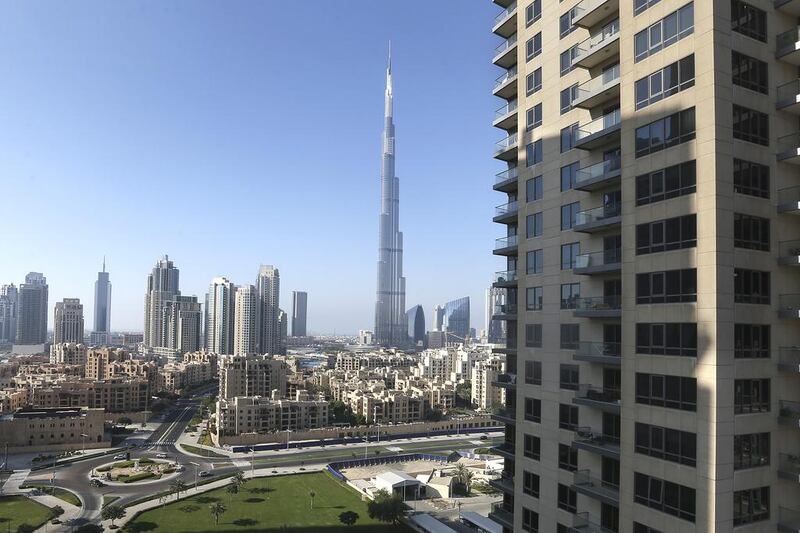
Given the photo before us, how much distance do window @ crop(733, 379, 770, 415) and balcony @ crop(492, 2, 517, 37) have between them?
21.3 metres

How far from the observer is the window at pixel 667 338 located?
806 inches

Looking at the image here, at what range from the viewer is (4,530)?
64438mm

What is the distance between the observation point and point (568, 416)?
26.7 m

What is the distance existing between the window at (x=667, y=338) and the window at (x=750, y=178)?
493 centimetres

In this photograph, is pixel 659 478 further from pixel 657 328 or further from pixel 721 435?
pixel 657 328

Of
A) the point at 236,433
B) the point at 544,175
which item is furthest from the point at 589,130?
the point at 236,433

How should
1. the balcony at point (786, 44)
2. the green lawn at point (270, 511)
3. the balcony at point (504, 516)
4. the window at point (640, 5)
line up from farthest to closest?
the green lawn at point (270, 511) < the balcony at point (504, 516) < the window at point (640, 5) < the balcony at point (786, 44)

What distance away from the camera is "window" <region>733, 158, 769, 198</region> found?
20.4m

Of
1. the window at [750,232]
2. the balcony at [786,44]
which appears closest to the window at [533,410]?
the window at [750,232]

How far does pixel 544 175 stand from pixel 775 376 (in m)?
12.8

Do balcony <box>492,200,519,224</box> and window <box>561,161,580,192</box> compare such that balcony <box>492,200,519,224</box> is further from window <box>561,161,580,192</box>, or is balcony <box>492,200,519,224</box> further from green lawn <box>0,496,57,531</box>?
green lawn <box>0,496,57,531</box>

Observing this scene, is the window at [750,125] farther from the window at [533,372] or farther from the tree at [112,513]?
the tree at [112,513]

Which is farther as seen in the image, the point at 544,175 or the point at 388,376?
the point at 388,376

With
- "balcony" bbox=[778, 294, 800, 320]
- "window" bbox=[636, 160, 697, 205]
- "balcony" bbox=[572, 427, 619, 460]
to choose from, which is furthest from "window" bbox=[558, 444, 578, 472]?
"window" bbox=[636, 160, 697, 205]
